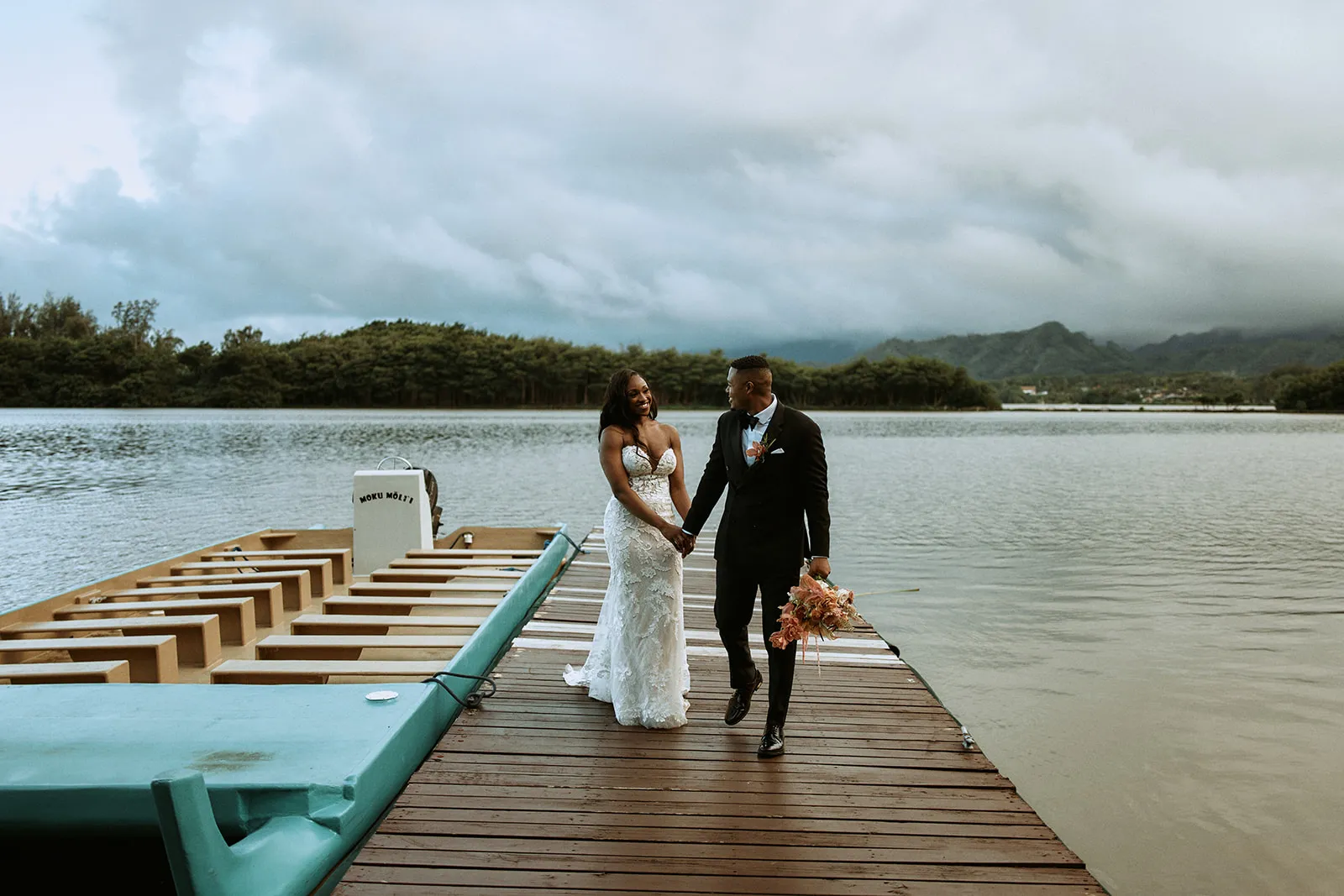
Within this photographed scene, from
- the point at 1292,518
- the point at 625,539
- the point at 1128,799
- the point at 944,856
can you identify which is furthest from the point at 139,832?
the point at 1292,518

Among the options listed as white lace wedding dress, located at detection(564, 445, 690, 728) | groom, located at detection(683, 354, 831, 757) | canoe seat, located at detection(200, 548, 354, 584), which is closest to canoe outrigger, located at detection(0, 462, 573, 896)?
white lace wedding dress, located at detection(564, 445, 690, 728)

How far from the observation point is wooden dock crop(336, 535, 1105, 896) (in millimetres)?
3186

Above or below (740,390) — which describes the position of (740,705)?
below

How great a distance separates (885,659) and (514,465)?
29.3 metres

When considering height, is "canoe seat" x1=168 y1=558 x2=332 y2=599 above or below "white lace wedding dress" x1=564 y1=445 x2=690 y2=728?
below

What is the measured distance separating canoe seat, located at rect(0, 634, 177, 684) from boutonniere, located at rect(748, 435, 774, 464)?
142 inches

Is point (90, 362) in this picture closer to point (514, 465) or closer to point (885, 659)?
point (514, 465)

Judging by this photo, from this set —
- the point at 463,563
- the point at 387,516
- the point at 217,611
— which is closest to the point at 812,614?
the point at 217,611

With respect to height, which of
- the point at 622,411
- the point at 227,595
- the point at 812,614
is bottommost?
the point at 227,595

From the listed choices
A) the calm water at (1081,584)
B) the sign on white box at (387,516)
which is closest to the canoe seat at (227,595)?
the sign on white box at (387,516)

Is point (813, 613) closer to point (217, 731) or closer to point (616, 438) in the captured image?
point (616, 438)

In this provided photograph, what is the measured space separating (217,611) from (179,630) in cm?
71

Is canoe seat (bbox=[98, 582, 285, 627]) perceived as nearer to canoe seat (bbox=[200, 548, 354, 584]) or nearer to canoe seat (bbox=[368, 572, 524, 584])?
canoe seat (bbox=[368, 572, 524, 584])

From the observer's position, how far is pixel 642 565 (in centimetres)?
465
